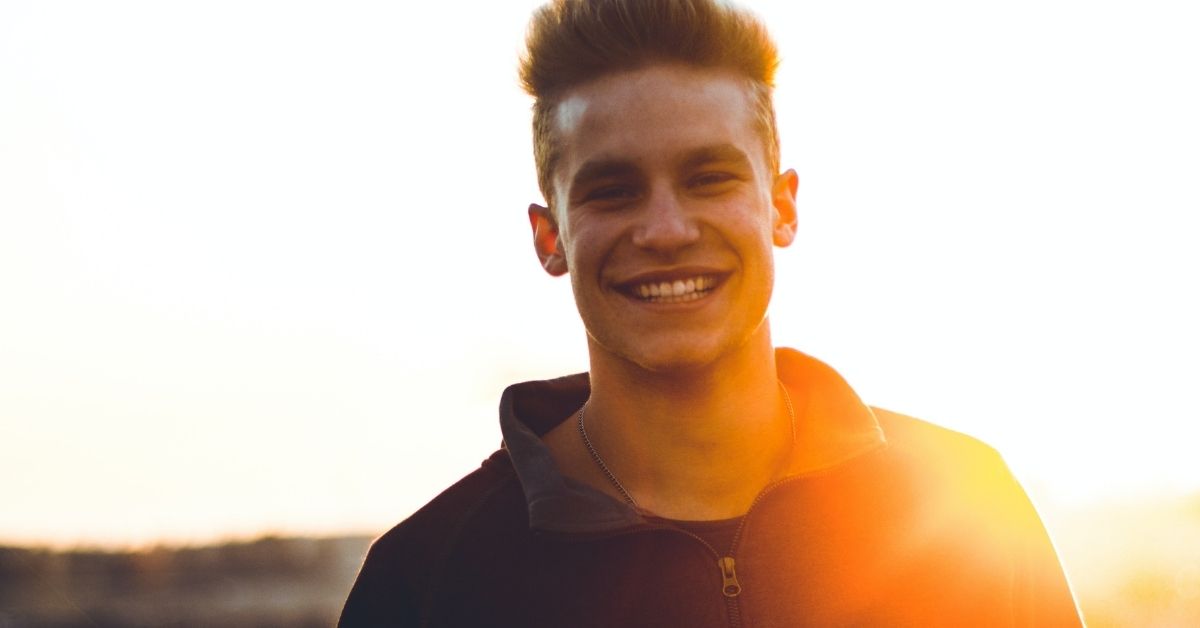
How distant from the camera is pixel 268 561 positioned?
52.2 m

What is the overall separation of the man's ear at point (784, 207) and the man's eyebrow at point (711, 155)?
0.29 meters

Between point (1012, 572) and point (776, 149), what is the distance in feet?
4.43

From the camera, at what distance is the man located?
3.28 meters

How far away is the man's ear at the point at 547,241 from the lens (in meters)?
3.73

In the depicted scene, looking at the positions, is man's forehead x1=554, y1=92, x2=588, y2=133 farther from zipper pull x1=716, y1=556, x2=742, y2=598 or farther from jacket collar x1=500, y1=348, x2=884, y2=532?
zipper pull x1=716, y1=556, x2=742, y2=598

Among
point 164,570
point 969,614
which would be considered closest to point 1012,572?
point 969,614

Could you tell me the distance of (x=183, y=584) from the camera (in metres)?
51.9

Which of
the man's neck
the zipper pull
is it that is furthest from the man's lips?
the zipper pull

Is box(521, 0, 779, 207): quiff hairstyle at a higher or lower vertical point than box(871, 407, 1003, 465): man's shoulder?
higher

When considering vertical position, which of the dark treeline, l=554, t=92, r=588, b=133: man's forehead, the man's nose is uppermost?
the dark treeline

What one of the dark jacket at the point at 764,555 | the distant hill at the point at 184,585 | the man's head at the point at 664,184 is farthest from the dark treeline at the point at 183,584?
the man's head at the point at 664,184

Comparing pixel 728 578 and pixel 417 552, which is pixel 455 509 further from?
pixel 728 578

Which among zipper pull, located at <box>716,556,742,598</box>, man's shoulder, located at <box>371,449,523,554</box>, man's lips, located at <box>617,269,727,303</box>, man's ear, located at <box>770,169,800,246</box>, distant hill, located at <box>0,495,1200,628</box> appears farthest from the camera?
distant hill, located at <box>0,495,1200,628</box>

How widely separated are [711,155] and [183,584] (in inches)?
2073
